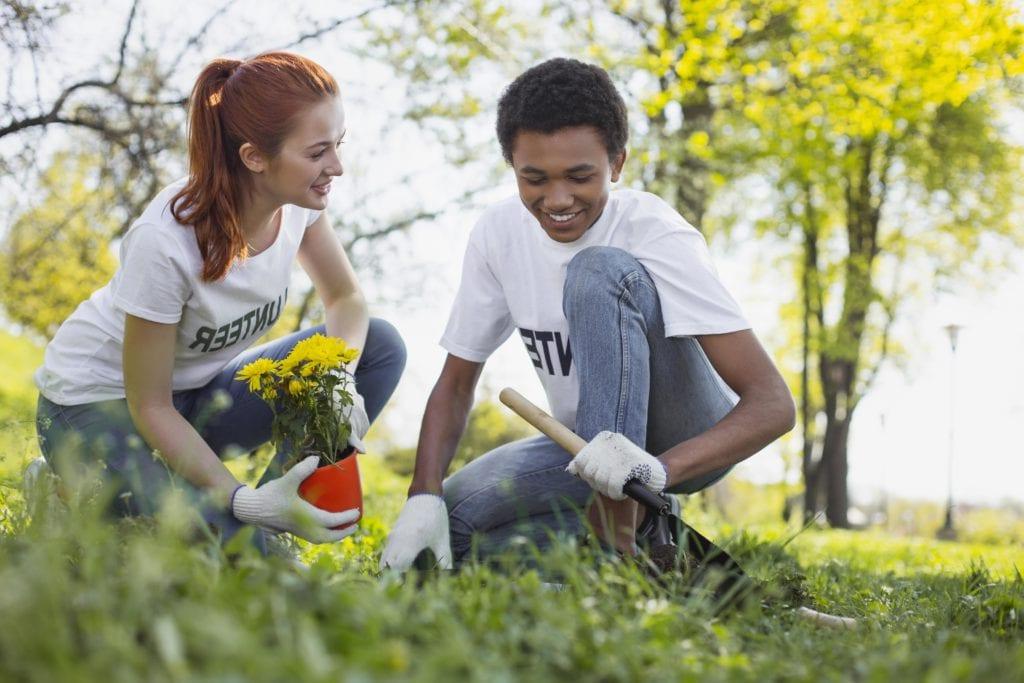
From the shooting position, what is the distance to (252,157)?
283cm

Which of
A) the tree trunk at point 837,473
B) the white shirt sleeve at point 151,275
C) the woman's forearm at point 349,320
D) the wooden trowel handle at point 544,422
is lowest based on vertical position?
the tree trunk at point 837,473

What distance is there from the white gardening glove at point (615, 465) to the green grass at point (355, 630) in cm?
34

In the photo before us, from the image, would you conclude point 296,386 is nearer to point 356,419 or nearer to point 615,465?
point 356,419

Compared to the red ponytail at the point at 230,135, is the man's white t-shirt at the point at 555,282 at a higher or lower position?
lower

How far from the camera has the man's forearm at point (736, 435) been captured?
244cm

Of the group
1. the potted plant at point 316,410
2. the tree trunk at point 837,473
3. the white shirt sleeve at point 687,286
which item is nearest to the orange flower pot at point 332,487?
the potted plant at point 316,410

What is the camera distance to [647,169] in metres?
8.45

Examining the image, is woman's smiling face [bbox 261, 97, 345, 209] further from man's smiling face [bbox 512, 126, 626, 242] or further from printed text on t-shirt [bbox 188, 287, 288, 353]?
man's smiling face [bbox 512, 126, 626, 242]

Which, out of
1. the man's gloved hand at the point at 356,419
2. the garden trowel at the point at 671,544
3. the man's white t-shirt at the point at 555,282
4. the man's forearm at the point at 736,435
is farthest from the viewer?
the man's gloved hand at the point at 356,419

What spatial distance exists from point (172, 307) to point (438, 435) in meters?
0.87

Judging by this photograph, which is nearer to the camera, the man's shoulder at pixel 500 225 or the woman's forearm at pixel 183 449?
the woman's forearm at pixel 183 449

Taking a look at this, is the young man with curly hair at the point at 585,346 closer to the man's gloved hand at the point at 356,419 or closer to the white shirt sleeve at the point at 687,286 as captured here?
the white shirt sleeve at the point at 687,286

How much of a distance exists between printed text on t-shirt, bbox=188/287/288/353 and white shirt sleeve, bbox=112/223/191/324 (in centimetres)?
22

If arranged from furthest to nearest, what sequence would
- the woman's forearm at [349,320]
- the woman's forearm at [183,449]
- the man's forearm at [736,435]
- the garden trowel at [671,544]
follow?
1. the woman's forearm at [349,320]
2. the woman's forearm at [183,449]
3. the man's forearm at [736,435]
4. the garden trowel at [671,544]
